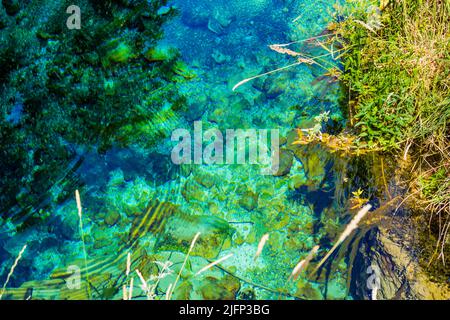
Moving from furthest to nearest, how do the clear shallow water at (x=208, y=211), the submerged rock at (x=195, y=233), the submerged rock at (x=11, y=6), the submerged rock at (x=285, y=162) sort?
the submerged rock at (x=11, y=6), the submerged rock at (x=285, y=162), the submerged rock at (x=195, y=233), the clear shallow water at (x=208, y=211)

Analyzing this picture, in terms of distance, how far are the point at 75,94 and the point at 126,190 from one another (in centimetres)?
118

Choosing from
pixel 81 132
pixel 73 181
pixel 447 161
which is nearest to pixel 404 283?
pixel 447 161

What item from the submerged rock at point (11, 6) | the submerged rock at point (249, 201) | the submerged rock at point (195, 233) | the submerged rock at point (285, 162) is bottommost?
the submerged rock at point (195, 233)

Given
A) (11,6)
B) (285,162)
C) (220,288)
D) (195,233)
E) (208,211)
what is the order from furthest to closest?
(11,6), (285,162), (208,211), (195,233), (220,288)

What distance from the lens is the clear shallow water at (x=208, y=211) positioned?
295 cm

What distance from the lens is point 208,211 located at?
3.32m

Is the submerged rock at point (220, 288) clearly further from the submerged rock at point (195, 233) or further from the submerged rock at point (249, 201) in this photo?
the submerged rock at point (249, 201)

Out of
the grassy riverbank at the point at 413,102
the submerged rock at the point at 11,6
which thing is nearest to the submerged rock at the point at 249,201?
the grassy riverbank at the point at 413,102

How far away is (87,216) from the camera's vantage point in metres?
3.29

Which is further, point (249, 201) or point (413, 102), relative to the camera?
point (249, 201)

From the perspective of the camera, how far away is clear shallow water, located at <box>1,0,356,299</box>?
9.68ft

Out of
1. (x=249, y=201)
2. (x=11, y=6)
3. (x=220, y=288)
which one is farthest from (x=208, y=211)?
(x=11, y=6)

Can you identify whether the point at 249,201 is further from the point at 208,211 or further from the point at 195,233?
the point at 195,233

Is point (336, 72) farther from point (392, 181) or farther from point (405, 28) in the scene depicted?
point (392, 181)
